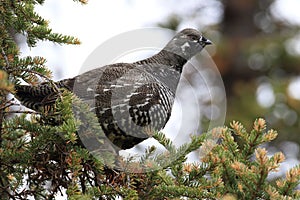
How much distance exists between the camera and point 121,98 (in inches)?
157

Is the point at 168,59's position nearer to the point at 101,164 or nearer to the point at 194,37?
the point at 194,37

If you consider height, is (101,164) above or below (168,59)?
below

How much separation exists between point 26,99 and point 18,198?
96 centimetres

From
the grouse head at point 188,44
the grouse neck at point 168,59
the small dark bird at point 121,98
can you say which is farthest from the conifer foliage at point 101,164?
the grouse head at point 188,44

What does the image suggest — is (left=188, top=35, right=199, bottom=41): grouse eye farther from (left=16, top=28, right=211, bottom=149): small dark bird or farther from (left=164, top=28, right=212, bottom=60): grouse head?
(left=16, top=28, right=211, bottom=149): small dark bird

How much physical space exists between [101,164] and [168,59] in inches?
72.9

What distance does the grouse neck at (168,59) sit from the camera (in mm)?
4730

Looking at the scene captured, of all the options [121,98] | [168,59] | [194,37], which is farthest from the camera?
[194,37]

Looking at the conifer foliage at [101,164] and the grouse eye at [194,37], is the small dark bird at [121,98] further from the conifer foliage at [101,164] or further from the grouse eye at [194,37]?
the grouse eye at [194,37]

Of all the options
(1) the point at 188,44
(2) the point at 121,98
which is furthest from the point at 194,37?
(2) the point at 121,98

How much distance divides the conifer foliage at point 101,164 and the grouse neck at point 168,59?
1411 mm

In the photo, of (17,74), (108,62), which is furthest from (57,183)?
(108,62)

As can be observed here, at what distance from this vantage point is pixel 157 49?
517cm

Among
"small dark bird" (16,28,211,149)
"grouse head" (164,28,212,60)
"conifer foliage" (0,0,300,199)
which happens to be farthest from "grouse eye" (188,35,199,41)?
"conifer foliage" (0,0,300,199)
